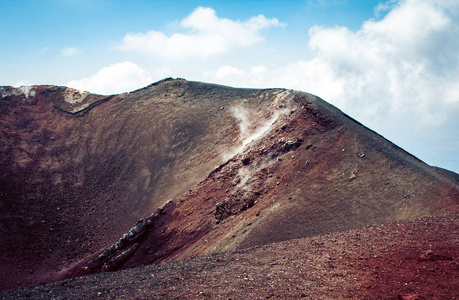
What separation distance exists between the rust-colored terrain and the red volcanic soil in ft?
0.53

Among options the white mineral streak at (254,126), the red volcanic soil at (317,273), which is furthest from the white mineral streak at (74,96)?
the red volcanic soil at (317,273)

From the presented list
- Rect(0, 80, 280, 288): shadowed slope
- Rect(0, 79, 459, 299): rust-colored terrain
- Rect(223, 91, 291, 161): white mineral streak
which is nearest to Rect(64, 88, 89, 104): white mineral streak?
Rect(0, 80, 280, 288): shadowed slope

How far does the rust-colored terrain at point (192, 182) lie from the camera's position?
18.4 meters

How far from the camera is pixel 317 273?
11219mm

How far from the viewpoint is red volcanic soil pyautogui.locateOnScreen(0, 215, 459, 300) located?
9.64 metres

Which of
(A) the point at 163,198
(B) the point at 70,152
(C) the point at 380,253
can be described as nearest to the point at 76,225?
(A) the point at 163,198

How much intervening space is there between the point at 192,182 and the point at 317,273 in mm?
20240

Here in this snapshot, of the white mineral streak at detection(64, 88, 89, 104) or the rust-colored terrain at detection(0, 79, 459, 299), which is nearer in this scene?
the rust-colored terrain at detection(0, 79, 459, 299)

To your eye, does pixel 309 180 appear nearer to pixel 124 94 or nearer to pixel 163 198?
pixel 163 198

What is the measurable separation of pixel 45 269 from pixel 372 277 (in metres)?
26.9

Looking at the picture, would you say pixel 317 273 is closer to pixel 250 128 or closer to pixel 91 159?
pixel 250 128

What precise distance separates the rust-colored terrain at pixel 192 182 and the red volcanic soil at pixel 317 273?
0.53ft

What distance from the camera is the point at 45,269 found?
2648 cm

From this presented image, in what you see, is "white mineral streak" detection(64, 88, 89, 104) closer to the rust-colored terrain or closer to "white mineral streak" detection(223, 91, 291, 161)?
the rust-colored terrain
